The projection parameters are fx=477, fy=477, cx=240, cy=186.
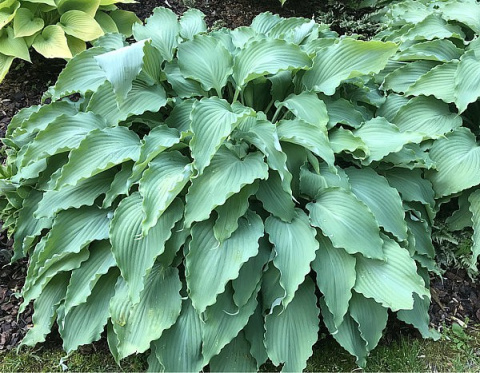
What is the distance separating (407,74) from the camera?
131 inches

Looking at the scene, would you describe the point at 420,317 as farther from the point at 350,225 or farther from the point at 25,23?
the point at 25,23

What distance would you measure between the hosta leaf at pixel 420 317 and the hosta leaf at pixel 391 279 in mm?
229

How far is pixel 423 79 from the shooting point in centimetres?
318

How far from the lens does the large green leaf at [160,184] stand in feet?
7.59

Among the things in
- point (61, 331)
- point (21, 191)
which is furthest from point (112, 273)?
point (21, 191)

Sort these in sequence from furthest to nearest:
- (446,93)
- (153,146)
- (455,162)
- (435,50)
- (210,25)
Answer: (210,25)
(435,50)
(446,93)
(455,162)
(153,146)

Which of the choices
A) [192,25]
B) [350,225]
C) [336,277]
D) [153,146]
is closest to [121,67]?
[153,146]

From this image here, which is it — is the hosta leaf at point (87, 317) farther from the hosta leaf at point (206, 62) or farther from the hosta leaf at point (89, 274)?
the hosta leaf at point (206, 62)

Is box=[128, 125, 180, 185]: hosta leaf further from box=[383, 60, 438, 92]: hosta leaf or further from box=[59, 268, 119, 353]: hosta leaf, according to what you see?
box=[383, 60, 438, 92]: hosta leaf

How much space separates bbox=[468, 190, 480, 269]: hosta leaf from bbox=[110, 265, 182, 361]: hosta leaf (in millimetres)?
1720

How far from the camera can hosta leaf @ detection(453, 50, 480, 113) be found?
9.64ft

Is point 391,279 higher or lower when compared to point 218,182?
lower

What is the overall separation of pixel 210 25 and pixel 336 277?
10.4 ft

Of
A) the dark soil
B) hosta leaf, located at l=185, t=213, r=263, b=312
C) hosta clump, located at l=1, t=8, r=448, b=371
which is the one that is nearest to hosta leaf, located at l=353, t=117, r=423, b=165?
hosta clump, located at l=1, t=8, r=448, b=371
